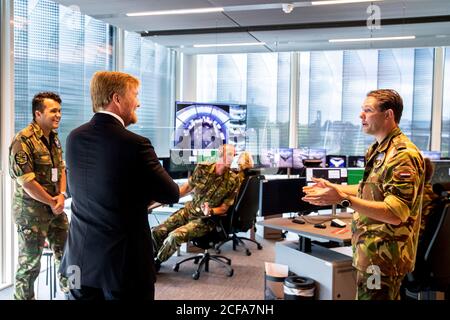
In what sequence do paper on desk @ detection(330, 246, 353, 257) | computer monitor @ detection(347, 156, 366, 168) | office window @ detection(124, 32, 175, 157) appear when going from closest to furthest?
paper on desk @ detection(330, 246, 353, 257) < office window @ detection(124, 32, 175, 157) < computer monitor @ detection(347, 156, 366, 168)

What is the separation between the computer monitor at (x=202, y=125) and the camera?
5379 millimetres

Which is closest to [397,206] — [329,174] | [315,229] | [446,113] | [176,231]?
[315,229]

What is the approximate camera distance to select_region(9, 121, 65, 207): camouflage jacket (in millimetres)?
2473

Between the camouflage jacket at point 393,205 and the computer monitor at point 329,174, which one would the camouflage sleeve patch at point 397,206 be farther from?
the computer monitor at point 329,174

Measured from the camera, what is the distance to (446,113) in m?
6.49

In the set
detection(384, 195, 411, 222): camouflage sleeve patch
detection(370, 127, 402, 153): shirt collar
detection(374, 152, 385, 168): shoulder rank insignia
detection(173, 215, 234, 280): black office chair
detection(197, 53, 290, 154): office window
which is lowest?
detection(173, 215, 234, 280): black office chair

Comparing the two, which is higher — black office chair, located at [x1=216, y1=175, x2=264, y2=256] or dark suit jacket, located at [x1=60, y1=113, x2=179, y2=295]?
dark suit jacket, located at [x1=60, y1=113, x2=179, y2=295]

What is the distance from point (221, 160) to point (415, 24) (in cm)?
268

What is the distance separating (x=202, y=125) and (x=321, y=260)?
3155mm

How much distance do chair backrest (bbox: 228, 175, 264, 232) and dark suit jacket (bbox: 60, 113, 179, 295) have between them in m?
2.30

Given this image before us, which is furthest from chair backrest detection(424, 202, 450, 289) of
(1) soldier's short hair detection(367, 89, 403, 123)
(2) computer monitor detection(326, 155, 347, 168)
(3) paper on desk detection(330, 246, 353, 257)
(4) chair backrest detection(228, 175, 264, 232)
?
(2) computer monitor detection(326, 155, 347, 168)

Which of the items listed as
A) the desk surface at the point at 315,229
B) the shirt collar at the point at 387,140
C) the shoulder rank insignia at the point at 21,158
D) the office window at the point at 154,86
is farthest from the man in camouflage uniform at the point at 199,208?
the shirt collar at the point at 387,140

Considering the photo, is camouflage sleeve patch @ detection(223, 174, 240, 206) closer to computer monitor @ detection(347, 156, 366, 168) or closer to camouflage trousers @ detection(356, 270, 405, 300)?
camouflage trousers @ detection(356, 270, 405, 300)

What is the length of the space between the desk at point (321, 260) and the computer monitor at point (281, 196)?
0.18 m
